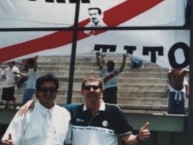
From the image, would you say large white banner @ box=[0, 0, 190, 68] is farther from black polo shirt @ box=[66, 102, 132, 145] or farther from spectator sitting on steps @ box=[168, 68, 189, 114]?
black polo shirt @ box=[66, 102, 132, 145]

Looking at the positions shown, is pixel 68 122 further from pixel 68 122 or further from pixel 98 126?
pixel 98 126

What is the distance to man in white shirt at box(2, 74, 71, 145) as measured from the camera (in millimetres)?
4438

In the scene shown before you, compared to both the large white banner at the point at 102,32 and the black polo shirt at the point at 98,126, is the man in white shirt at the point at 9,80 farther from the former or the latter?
the black polo shirt at the point at 98,126

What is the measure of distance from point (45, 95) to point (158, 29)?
2.67 metres

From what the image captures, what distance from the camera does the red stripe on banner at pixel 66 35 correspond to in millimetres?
6996

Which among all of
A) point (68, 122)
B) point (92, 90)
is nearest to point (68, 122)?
point (68, 122)

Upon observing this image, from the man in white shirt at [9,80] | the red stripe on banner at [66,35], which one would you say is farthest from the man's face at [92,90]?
the man in white shirt at [9,80]

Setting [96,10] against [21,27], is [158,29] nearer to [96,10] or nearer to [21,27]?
[96,10]

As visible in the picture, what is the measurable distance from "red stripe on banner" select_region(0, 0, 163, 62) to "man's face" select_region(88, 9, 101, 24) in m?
0.09

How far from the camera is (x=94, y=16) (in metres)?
7.12

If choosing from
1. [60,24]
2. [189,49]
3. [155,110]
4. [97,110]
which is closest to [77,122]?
[97,110]

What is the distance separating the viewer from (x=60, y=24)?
24.0ft

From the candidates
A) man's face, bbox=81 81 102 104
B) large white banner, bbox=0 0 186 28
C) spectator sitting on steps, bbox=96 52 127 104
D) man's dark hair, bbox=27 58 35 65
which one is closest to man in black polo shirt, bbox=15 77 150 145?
man's face, bbox=81 81 102 104

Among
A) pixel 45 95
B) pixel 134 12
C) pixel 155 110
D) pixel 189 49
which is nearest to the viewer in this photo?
pixel 45 95
